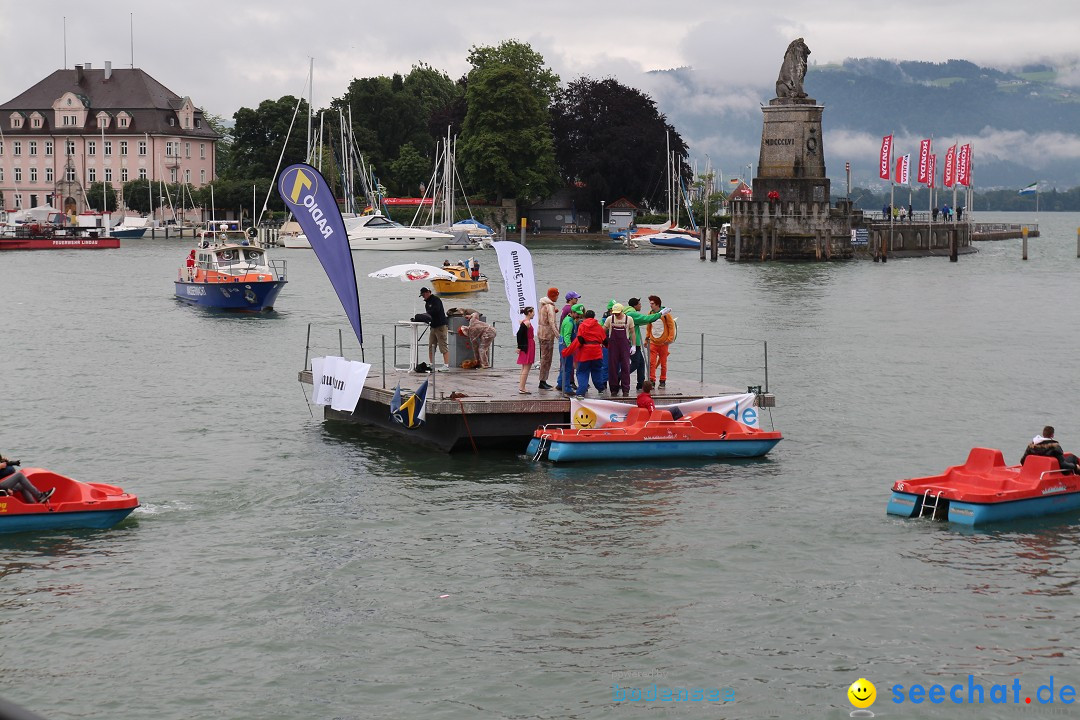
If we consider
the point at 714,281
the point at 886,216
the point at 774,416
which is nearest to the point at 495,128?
the point at 886,216

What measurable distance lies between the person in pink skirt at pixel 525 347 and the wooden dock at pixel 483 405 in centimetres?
29

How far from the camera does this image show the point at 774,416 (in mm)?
31234

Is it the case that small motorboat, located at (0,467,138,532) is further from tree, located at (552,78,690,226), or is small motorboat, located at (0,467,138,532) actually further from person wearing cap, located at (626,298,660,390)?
tree, located at (552,78,690,226)

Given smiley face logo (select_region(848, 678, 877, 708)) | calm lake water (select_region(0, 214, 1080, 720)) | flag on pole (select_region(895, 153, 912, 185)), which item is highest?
flag on pole (select_region(895, 153, 912, 185))

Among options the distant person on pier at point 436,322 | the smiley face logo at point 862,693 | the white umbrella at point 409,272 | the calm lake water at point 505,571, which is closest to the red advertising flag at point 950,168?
the white umbrella at point 409,272

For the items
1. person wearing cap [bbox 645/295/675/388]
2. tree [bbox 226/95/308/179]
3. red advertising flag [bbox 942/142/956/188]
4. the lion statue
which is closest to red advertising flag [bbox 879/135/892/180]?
red advertising flag [bbox 942/142/956/188]

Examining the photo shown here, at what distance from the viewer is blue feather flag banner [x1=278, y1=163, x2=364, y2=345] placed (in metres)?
25.9

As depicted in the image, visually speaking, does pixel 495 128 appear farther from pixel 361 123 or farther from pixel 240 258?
pixel 240 258

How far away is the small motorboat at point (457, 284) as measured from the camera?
222 feet

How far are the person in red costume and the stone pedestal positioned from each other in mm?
70186

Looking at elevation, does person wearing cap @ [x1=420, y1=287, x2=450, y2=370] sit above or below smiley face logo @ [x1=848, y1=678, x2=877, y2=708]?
above

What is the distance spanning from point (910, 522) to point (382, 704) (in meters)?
9.57

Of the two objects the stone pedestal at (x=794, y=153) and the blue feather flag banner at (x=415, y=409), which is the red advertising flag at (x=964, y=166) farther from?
the blue feather flag banner at (x=415, y=409)

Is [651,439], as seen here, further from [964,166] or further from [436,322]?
[964,166]
